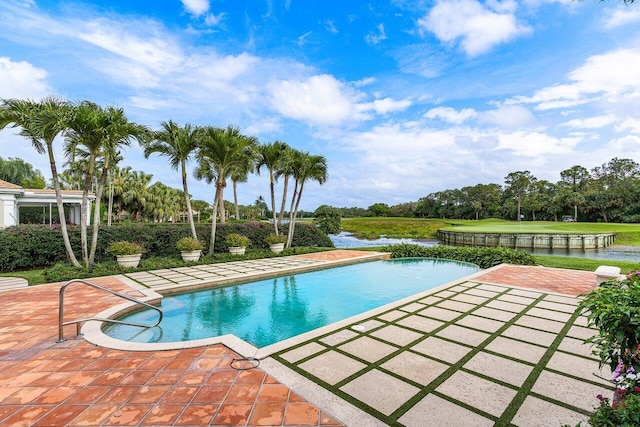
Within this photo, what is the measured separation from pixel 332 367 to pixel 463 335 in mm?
1897

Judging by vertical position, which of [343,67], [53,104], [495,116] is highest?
[343,67]

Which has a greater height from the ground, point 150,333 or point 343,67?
point 343,67

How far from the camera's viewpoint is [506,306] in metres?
5.07

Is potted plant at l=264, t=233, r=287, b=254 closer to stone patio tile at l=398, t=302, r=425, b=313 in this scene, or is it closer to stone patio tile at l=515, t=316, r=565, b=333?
stone patio tile at l=398, t=302, r=425, b=313

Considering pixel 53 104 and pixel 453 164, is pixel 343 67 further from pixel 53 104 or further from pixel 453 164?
pixel 453 164

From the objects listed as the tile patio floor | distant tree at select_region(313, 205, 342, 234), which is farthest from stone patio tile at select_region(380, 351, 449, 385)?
distant tree at select_region(313, 205, 342, 234)

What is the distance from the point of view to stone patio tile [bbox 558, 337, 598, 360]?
3.23 meters

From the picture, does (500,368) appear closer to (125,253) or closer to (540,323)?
(540,323)

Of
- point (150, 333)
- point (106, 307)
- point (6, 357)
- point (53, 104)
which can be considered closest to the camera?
point (6, 357)

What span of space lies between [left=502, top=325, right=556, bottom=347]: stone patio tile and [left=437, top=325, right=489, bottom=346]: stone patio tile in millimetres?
360

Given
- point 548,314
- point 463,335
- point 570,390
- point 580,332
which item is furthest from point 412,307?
point 570,390

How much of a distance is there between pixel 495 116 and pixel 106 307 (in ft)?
48.6

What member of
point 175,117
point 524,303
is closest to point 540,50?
point 524,303

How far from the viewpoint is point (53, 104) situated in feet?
23.5
